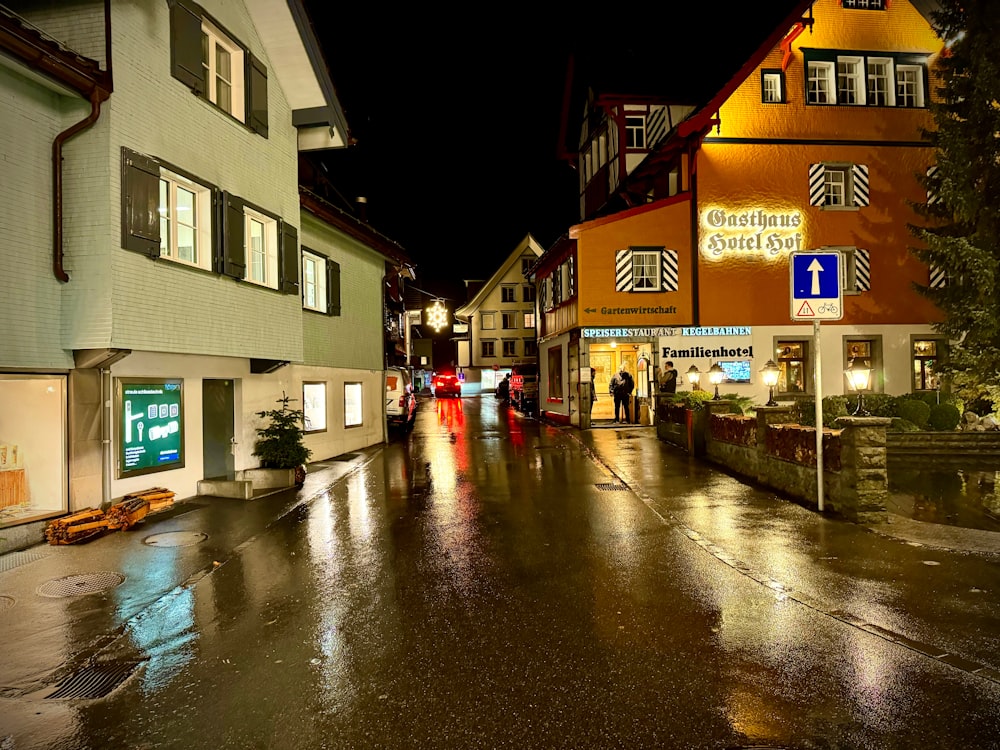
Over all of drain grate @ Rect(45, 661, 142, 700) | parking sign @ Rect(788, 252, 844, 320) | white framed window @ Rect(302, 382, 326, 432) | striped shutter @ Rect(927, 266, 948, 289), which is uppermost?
striped shutter @ Rect(927, 266, 948, 289)

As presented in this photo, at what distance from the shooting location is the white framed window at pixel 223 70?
10914 millimetres

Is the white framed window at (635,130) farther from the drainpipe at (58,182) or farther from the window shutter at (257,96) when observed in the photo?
the drainpipe at (58,182)

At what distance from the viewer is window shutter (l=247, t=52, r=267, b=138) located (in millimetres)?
11812

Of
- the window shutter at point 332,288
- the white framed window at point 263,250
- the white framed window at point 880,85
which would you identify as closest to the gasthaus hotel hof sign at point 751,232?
the white framed window at point 880,85

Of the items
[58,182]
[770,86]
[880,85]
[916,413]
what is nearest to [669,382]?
[916,413]

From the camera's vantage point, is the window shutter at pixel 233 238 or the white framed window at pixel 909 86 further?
the white framed window at pixel 909 86

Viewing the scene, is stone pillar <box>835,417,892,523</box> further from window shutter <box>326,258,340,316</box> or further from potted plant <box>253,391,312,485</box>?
window shutter <box>326,258,340,316</box>

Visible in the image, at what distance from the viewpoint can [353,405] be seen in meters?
19.3

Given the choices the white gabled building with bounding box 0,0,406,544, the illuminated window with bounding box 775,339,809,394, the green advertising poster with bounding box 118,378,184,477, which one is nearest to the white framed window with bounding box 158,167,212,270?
the white gabled building with bounding box 0,0,406,544

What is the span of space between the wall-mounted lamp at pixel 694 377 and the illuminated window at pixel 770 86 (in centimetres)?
962

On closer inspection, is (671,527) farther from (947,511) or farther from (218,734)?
(218,734)

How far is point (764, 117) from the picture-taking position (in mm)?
23000

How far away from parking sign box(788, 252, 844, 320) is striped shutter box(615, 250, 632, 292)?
13799 millimetres

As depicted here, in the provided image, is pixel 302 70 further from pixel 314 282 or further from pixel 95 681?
pixel 95 681
